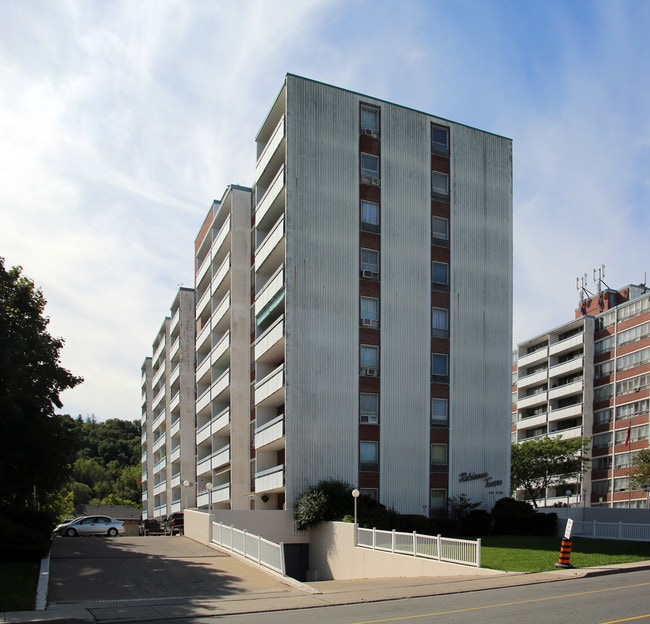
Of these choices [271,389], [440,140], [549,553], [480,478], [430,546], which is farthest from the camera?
[440,140]

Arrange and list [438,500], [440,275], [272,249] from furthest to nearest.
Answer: [440,275] → [272,249] → [438,500]

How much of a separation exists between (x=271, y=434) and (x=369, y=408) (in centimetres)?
561

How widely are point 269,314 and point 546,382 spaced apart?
59.2 meters

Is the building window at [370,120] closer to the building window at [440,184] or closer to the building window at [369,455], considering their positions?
the building window at [440,184]

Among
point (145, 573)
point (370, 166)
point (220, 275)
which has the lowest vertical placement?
point (145, 573)

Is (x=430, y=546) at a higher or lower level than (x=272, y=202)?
lower

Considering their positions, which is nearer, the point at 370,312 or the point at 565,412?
the point at 370,312

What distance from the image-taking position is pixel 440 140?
48.5 metres

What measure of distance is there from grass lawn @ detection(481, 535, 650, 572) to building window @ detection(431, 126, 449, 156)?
922 inches

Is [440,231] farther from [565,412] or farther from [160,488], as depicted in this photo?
[565,412]

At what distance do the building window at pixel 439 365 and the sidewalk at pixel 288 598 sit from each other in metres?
21.7

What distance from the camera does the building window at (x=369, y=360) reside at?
144 ft

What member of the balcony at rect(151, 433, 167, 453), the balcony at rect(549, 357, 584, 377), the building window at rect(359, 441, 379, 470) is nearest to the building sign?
the building window at rect(359, 441, 379, 470)

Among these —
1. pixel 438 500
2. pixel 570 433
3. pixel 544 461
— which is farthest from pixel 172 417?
pixel 570 433
